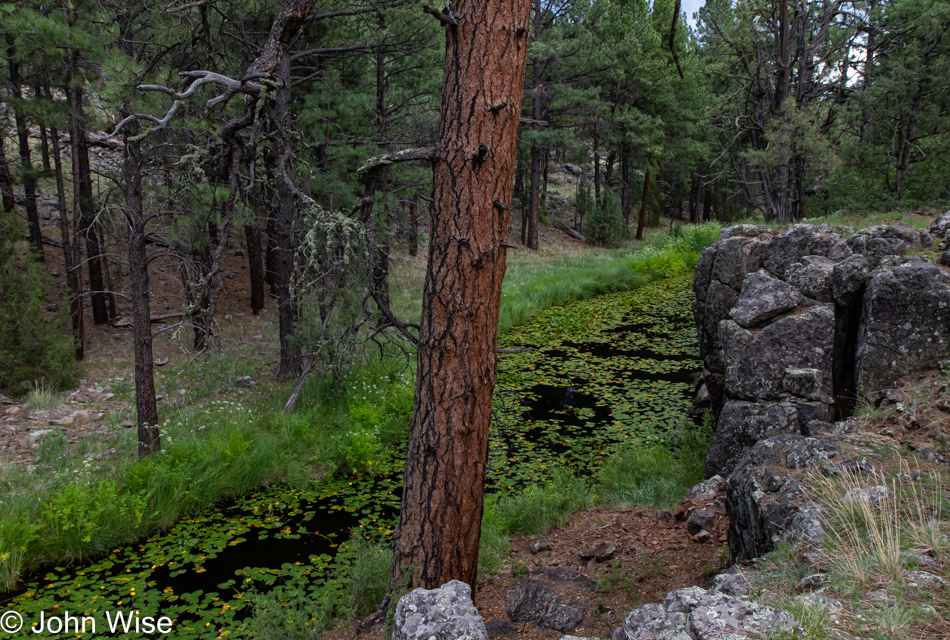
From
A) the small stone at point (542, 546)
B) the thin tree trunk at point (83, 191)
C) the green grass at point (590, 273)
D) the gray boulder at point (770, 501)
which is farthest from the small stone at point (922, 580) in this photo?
the green grass at point (590, 273)

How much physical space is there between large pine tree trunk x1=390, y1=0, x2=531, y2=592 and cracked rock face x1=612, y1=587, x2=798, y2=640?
1.36m

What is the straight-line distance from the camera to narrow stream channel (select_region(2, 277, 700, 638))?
17.2 ft

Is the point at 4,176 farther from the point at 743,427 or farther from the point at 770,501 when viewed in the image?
the point at 770,501

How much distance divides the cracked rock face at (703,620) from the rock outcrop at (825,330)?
3451 mm

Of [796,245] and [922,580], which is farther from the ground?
[796,245]

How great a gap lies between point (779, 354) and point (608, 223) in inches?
947

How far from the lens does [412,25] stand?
10.7 m

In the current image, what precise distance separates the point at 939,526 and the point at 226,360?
10.2 meters

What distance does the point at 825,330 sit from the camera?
582cm

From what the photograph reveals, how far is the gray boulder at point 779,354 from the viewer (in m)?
5.80

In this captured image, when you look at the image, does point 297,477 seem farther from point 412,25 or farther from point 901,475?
point 412,25

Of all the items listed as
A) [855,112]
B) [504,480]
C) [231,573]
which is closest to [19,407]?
[231,573]

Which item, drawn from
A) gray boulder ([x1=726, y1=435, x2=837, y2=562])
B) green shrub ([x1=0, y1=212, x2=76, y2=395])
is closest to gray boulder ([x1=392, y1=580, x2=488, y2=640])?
gray boulder ([x1=726, y1=435, x2=837, y2=562])

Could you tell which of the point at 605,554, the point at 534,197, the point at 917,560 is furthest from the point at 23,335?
the point at 534,197
